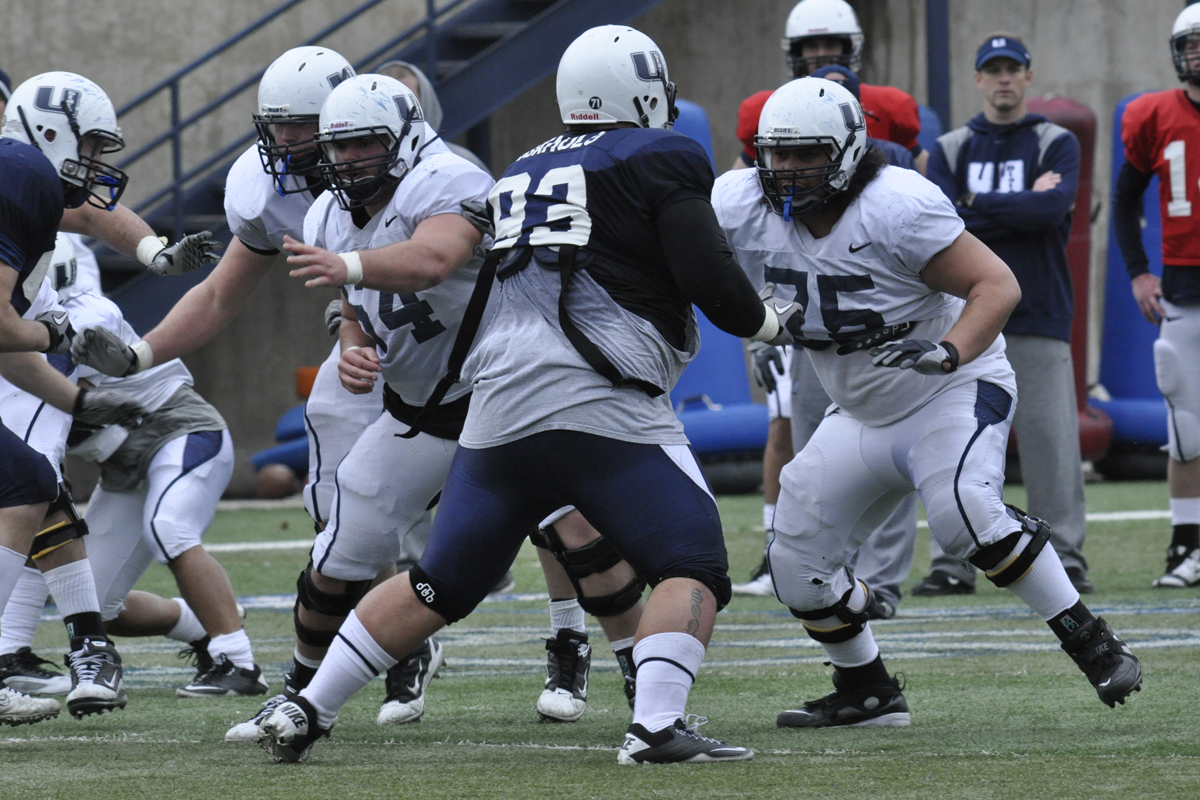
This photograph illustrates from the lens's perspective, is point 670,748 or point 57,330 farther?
point 57,330

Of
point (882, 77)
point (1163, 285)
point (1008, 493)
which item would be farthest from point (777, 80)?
point (1163, 285)

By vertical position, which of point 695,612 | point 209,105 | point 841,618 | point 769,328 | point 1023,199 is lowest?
point 841,618

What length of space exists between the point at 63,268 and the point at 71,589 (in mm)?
1128

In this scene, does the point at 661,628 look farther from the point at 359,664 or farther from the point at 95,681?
the point at 95,681

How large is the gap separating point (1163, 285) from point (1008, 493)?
383 centimetres

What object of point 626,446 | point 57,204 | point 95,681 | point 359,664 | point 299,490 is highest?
point 57,204

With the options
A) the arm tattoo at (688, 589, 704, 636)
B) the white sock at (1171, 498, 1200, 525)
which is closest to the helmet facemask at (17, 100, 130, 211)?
the arm tattoo at (688, 589, 704, 636)

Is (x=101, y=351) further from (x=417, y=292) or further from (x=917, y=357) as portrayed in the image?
(x=917, y=357)

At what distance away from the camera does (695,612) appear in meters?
3.50

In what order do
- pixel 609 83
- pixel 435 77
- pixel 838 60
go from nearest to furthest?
pixel 609 83 < pixel 838 60 < pixel 435 77

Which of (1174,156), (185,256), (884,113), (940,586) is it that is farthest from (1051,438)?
(185,256)

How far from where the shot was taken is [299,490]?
1214cm

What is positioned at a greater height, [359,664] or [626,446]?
[626,446]

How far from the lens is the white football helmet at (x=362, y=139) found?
3.96m
